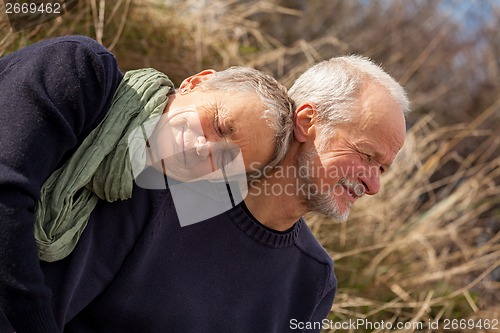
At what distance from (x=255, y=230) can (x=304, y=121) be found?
1.21 ft

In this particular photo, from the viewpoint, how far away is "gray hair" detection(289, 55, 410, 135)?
2.17 metres

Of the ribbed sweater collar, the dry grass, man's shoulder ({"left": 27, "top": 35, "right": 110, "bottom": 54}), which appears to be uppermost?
man's shoulder ({"left": 27, "top": 35, "right": 110, "bottom": 54})

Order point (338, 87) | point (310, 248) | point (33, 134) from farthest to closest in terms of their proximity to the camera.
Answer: point (310, 248) < point (338, 87) < point (33, 134)

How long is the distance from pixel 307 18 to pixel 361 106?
4764 mm

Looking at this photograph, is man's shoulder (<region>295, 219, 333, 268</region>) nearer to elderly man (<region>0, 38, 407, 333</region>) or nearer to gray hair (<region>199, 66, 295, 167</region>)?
elderly man (<region>0, 38, 407, 333</region>)

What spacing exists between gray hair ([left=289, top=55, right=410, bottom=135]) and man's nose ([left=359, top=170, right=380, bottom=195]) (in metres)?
0.19

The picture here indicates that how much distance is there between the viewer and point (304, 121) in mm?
2209

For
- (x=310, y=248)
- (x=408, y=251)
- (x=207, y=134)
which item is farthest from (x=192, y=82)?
(x=408, y=251)

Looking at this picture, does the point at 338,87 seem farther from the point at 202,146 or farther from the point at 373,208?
the point at 373,208

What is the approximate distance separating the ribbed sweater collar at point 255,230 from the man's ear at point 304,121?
28 cm

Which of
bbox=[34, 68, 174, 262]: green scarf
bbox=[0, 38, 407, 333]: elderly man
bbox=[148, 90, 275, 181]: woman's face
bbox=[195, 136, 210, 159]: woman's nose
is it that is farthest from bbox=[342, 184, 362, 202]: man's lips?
bbox=[34, 68, 174, 262]: green scarf

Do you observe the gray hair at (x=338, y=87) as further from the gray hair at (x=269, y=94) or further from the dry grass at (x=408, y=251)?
the dry grass at (x=408, y=251)

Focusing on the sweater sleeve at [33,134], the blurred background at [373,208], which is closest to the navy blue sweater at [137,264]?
the sweater sleeve at [33,134]

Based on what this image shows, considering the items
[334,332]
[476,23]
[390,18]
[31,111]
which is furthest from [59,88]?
[476,23]
